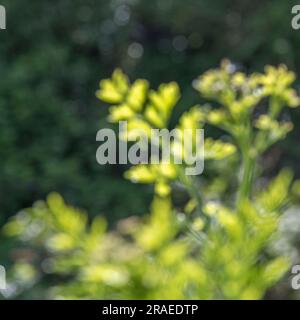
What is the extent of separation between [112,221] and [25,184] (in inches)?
29.0

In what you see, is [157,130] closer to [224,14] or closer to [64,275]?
[64,275]

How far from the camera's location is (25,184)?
6207 millimetres

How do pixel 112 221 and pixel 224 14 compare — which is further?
pixel 224 14

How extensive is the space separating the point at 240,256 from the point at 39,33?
5.67 meters

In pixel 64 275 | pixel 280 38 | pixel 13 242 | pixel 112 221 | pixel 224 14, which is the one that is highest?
pixel 224 14

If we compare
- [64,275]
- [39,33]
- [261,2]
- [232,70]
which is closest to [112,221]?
[64,275]

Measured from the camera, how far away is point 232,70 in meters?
1.95

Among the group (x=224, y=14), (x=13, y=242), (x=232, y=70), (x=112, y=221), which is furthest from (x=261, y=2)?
(x=232, y=70)

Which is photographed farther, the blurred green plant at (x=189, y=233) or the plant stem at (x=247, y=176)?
the plant stem at (x=247, y=176)

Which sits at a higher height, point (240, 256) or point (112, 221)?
point (112, 221)

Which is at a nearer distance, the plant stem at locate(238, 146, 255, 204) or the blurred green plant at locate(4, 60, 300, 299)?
the blurred green plant at locate(4, 60, 300, 299)
